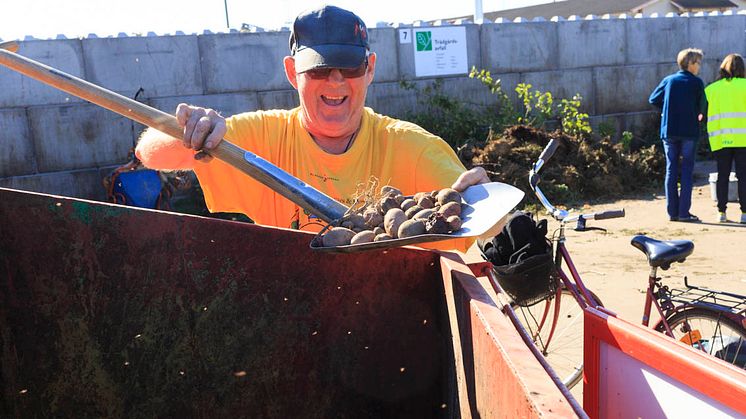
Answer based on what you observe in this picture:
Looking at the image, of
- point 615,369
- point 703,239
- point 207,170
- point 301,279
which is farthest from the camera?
point 703,239

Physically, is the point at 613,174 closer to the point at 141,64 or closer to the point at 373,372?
the point at 141,64

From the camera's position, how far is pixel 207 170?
2.40 metres

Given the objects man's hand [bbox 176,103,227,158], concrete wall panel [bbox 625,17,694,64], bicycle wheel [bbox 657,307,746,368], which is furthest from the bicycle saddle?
concrete wall panel [bbox 625,17,694,64]

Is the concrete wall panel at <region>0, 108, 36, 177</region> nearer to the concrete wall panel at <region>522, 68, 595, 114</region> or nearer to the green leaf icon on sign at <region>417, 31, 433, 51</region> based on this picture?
the green leaf icon on sign at <region>417, 31, 433, 51</region>

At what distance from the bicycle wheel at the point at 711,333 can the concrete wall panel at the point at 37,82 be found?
6422 millimetres

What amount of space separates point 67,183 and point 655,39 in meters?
8.70

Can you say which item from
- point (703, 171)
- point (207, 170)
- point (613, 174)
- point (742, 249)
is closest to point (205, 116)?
point (207, 170)

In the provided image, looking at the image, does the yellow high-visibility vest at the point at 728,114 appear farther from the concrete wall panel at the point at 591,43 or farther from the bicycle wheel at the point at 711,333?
the bicycle wheel at the point at 711,333

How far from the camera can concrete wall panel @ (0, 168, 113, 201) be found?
745cm

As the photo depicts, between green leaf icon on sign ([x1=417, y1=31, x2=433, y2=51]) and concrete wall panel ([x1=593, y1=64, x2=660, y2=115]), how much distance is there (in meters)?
2.73

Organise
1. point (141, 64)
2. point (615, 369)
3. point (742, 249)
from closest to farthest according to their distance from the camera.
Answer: point (615, 369) → point (742, 249) → point (141, 64)

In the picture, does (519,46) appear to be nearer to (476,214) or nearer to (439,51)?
(439,51)

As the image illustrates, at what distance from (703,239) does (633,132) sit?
4.54 metres

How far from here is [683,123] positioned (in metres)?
7.43
